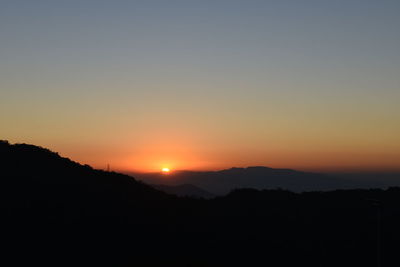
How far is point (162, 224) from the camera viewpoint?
39.2m

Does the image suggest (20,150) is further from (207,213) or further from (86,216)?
(207,213)

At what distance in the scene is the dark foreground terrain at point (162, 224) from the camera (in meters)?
33.6

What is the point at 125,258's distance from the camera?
33125mm

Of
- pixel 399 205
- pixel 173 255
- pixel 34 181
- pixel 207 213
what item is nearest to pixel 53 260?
pixel 173 255

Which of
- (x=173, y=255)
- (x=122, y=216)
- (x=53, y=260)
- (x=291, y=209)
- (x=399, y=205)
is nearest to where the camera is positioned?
(x=53, y=260)

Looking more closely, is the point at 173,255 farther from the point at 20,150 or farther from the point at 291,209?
the point at 20,150

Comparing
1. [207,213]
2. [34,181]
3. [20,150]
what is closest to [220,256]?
[207,213]

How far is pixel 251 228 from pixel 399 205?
15506 mm

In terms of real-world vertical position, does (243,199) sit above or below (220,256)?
above

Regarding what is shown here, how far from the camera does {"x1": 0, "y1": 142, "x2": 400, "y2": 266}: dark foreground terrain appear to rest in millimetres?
33625

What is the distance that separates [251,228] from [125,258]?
1188cm

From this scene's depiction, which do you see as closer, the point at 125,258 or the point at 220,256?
the point at 125,258

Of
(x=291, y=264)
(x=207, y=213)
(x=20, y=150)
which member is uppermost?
(x=20, y=150)

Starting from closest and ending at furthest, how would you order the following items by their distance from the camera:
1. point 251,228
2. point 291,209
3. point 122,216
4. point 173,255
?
point 173,255, point 122,216, point 251,228, point 291,209
